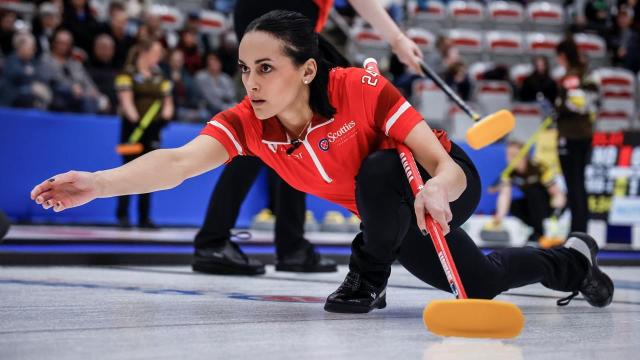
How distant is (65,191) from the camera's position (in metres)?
2.08

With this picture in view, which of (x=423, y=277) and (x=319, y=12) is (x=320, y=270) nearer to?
(x=319, y=12)

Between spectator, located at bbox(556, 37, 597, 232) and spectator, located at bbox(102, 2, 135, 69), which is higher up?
spectator, located at bbox(102, 2, 135, 69)

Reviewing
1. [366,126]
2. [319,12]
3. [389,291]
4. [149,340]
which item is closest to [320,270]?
[389,291]

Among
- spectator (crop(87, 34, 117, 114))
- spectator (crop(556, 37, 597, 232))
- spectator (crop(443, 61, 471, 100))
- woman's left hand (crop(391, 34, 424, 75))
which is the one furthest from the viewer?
spectator (crop(443, 61, 471, 100))

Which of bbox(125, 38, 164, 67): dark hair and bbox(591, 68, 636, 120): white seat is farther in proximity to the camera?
bbox(591, 68, 636, 120): white seat

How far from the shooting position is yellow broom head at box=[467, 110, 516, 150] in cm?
311

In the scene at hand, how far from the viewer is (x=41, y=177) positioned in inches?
302

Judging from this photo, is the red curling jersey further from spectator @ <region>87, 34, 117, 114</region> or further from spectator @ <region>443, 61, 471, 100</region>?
spectator @ <region>443, 61, 471, 100</region>

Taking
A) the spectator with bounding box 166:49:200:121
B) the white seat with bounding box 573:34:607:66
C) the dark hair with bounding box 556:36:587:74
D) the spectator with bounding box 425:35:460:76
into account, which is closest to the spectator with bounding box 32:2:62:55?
the spectator with bounding box 166:49:200:121

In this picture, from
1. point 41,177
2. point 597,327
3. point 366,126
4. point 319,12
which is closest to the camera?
point 597,327

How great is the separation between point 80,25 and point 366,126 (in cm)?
784

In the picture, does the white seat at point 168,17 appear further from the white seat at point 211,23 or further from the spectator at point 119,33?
the spectator at point 119,33

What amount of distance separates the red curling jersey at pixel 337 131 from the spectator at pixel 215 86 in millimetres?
7130

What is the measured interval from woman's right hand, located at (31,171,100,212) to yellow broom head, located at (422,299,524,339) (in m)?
0.84
